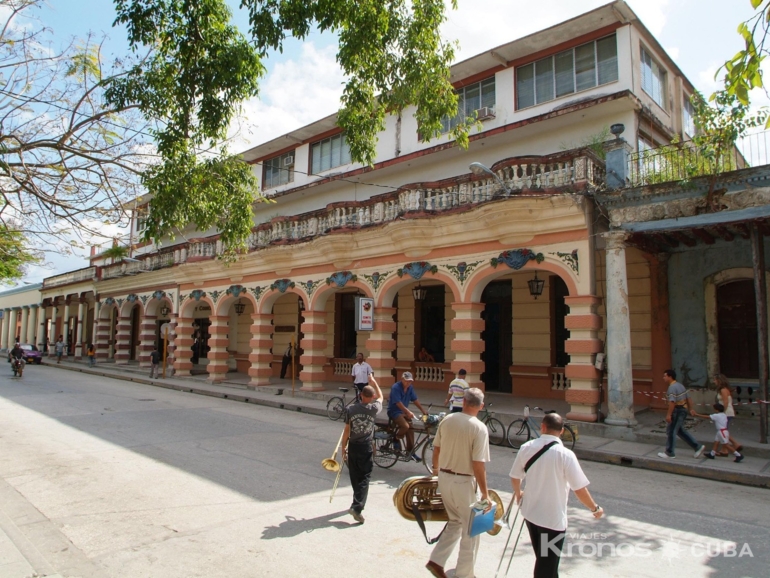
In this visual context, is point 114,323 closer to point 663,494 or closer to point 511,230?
point 511,230

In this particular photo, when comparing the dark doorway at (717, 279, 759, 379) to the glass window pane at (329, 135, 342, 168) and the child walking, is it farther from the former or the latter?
the glass window pane at (329, 135, 342, 168)

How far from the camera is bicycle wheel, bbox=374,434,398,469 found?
863cm

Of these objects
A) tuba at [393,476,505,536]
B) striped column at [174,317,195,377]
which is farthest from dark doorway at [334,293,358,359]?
tuba at [393,476,505,536]

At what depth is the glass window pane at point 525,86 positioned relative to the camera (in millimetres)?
15289

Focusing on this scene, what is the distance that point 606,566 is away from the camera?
4.99m

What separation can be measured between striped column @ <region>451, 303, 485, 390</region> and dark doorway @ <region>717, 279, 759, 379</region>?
5.51m

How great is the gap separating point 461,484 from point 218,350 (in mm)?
19377

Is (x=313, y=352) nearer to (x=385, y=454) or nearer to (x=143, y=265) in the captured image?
(x=385, y=454)

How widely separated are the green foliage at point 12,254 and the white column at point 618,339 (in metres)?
10.8

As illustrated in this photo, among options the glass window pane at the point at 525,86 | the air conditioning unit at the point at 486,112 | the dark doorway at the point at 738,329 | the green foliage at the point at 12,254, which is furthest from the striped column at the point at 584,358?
the green foliage at the point at 12,254

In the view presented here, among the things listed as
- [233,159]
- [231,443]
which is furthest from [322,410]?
[233,159]

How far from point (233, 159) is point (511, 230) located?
6871mm

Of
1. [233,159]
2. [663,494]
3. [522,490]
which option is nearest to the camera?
[522,490]

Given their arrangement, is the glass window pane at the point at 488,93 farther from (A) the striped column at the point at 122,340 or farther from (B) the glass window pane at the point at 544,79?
(A) the striped column at the point at 122,340
